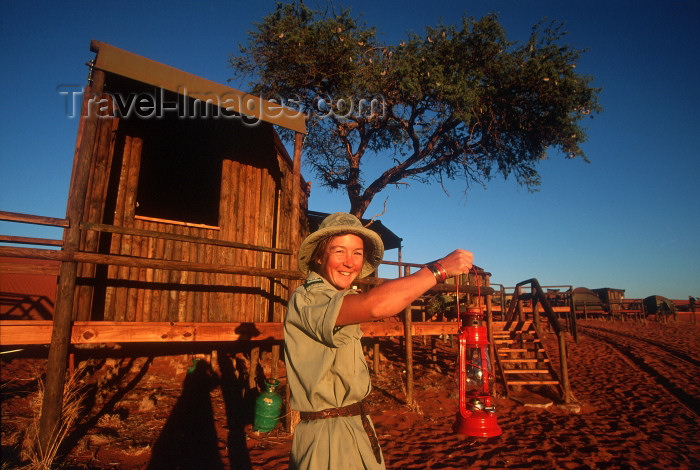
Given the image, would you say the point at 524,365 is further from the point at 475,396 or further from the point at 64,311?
the point at 64,311

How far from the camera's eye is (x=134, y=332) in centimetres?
488

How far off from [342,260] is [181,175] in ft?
32.5

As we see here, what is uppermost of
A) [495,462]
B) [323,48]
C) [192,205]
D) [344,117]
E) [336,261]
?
[323,48]

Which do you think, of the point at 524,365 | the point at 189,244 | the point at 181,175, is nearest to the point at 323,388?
the point at 189,244

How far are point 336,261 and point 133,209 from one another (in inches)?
268

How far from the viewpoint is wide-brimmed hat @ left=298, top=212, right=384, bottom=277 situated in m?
1.95

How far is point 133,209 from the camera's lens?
7.28m

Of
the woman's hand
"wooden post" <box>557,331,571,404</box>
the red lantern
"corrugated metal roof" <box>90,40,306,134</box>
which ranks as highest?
"corrugated metal roof" <box>90,40,306,134</box>

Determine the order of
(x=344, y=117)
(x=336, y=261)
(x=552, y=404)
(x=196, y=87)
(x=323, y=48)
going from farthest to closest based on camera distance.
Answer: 1. (x=344, y=117)
2. (x=323, y=48)
3. (x=552, y=404)
4. (x=196, y=87)
5. (x=336, y=261)

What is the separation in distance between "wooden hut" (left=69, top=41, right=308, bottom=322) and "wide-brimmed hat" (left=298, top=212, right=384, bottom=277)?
3.37 metres

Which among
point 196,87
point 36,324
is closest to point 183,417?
point 36,324

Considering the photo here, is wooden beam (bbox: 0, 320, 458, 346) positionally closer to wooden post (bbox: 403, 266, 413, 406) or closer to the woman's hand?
wooden post (bbox: 403, 266, 413, 406)

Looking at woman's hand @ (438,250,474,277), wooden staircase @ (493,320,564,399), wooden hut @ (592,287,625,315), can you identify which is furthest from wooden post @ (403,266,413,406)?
wooden hut @ (592,287,625,315)

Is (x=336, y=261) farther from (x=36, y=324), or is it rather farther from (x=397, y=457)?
(x=397, y=457)
